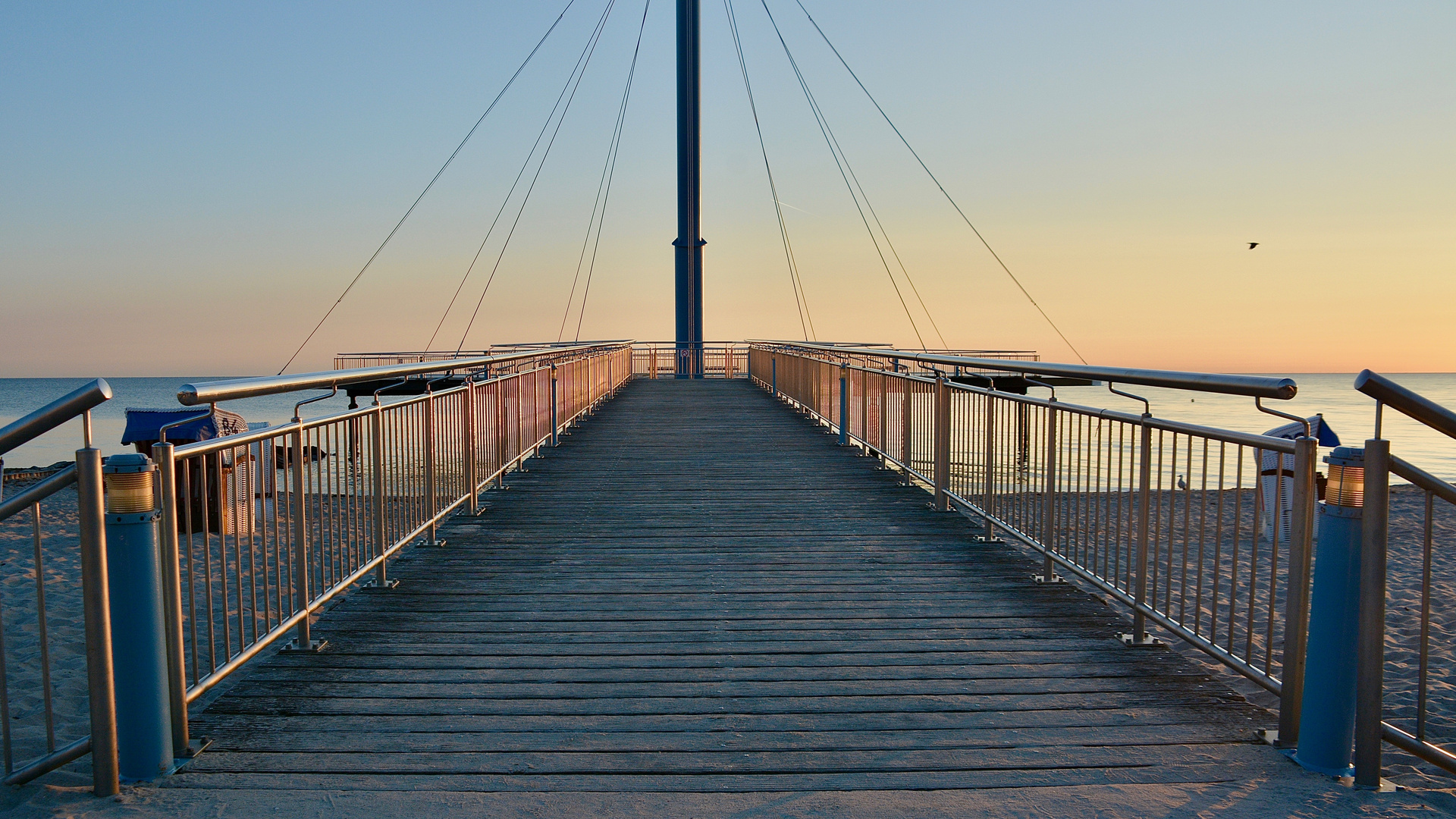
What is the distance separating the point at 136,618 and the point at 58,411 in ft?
2.21

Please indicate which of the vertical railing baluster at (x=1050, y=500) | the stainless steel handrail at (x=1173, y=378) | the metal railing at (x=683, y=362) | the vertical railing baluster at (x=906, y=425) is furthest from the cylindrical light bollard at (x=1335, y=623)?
the metal railing at (x=683, y=362)

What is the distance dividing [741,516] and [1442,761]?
4.75 meters

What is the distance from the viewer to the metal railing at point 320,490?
3100mm

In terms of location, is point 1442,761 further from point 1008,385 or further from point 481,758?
point 1008,385

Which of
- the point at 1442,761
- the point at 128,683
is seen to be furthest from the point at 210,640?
the point at 1442,761

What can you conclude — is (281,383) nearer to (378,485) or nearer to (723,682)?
(378,485)

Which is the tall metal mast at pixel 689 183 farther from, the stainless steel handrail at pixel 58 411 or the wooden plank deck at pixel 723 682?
the stainless steel handrail at pixel 58 411

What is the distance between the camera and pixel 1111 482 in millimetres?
7238

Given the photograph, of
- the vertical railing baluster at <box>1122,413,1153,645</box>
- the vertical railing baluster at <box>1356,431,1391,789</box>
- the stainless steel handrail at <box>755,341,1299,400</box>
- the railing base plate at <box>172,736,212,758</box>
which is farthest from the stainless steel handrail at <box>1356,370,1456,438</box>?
the railing base plate at <box>172,736,212,758</box>

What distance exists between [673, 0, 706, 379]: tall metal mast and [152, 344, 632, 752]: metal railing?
767 inches

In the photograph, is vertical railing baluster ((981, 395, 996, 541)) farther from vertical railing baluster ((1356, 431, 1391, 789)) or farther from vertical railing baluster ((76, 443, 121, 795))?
vertical railing baluster ((76, 443, 121, 795))

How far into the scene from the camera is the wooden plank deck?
298cm

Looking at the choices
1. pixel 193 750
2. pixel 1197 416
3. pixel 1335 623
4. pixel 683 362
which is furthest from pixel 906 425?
pixel 1197 416

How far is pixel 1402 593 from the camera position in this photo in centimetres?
855
